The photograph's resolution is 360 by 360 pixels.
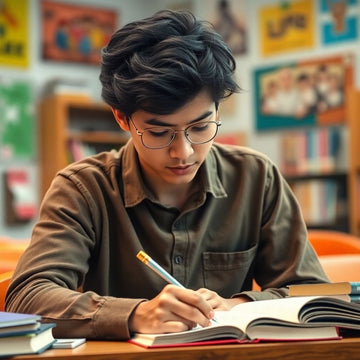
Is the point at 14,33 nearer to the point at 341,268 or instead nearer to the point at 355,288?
the point at 341,268

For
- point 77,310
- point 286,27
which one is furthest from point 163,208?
point 286,27

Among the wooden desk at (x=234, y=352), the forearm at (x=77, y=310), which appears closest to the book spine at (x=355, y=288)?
the wooden desk at (x=234, y=352)

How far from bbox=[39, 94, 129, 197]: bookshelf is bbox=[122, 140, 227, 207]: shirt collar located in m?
4.18

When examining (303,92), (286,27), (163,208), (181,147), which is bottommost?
(163,208)

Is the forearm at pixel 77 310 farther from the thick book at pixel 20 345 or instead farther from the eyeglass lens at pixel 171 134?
the eyeglass lens at pixel 171 134

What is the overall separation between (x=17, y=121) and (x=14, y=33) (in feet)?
2.32

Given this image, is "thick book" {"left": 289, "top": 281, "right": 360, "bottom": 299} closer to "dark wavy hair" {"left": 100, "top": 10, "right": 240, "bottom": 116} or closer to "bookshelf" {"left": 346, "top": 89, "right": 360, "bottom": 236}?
"dark wavy hair" {"left": 100, "top": 10, "right": 240, "bottom": 116}

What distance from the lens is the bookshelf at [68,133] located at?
19.7 feet

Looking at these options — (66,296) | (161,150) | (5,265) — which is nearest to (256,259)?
(161,150)

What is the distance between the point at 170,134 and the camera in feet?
5.25

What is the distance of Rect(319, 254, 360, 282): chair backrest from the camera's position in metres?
1.99

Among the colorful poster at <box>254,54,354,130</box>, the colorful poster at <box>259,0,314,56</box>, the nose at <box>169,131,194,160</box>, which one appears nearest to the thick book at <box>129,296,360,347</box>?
the nose at <box>169,131,194,160</box>

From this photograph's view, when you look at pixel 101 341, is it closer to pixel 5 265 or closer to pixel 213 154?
pixel 213 154

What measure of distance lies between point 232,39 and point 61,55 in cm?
141
